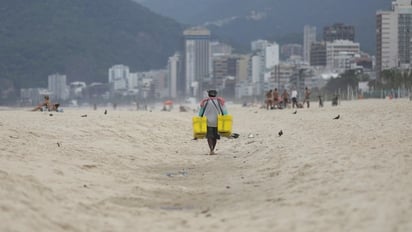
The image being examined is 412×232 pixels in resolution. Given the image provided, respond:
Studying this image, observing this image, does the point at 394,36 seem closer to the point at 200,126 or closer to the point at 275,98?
the point at 275,98

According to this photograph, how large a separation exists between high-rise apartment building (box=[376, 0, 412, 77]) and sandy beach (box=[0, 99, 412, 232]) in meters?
166

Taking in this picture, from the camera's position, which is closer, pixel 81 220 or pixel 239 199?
pixel 81 220

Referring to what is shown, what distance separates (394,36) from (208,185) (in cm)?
18121

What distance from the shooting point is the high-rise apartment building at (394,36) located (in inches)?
7126

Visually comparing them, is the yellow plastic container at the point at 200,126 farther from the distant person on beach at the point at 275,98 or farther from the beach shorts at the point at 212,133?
the distant person on beach at the point at 275,98

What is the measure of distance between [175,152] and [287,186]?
8.12 metres

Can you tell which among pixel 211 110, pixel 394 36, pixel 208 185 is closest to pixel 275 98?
pixel 211 110

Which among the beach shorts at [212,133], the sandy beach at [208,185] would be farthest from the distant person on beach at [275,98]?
the beach shorts at [212,133]

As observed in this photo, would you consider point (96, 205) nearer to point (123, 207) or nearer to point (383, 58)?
point (123, 207)

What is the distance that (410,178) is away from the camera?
29.1 ft

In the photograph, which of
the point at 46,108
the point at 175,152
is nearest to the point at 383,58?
the point at 46,108

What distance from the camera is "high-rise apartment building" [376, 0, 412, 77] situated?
181000mm

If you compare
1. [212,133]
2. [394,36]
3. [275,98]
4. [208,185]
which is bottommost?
[208,185]

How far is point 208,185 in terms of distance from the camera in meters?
11.3
